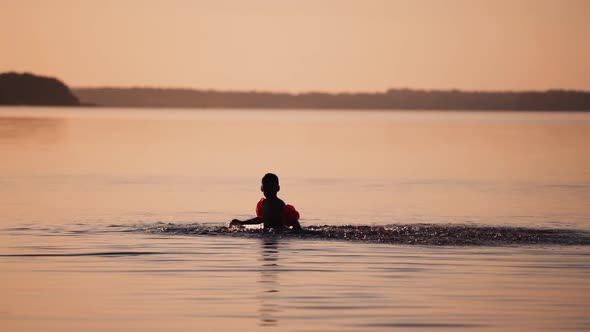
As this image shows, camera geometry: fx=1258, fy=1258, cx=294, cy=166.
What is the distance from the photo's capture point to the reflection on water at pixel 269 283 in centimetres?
1717

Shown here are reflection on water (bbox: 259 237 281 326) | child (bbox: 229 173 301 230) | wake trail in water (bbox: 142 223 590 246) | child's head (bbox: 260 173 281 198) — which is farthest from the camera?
child (bbox: 229 173 301 230)

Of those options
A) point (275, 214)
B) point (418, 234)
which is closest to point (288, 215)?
point (275, 214)

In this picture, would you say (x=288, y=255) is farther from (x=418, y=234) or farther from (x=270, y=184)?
(x=418, y=234)

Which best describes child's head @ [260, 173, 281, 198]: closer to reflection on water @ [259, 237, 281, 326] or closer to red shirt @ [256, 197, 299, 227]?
red shirt @ [256, 197, 299, 227]

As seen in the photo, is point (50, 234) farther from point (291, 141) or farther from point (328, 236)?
point (291, 141)

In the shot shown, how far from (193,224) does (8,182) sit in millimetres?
15295

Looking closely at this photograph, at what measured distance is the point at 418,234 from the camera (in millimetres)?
26938

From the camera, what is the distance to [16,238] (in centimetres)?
2616

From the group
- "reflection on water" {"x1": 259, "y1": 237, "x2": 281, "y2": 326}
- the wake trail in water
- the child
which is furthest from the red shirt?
"reflection on water" {"x1": 259, "y1": 237, "x2": 281, "y2": 326}

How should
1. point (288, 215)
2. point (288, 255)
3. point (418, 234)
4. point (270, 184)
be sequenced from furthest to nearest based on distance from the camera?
point (418, 234) < point (288, 215) < point (270, 184) < point (288, 255)

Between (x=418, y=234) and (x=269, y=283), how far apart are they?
755 centimetres

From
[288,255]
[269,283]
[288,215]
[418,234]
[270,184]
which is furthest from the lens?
[418,234]

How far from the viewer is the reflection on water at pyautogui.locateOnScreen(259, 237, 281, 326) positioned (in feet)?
56.3

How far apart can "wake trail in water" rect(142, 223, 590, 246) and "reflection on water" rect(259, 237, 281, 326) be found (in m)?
1.08
